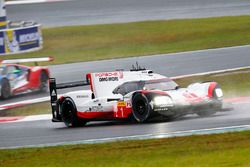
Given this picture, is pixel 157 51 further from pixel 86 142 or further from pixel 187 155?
pixel 187 155

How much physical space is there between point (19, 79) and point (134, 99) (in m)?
9.63

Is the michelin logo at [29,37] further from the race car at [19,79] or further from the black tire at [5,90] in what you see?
the black tire at [5,90]

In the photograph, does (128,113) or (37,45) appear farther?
(37,45)

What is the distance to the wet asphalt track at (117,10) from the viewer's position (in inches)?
1602

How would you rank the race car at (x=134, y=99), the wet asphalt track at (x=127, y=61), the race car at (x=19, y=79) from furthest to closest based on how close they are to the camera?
the race car at (x=19, y=79), the race car at (x=134, y=99), the wet asphalt track at (x=127, y=61)

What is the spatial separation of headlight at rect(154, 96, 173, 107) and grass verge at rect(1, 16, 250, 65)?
15.3m

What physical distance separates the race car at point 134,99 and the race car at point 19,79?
680cm

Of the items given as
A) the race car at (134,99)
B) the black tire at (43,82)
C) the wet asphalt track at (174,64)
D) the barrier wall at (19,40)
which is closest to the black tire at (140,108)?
the race car at (134,99)

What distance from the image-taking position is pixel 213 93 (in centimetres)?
1705

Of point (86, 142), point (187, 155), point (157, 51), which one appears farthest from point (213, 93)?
point (157, 51)

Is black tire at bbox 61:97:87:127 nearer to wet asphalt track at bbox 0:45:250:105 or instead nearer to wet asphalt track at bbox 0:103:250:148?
wet asphalt track at bbox 0:103:250:148

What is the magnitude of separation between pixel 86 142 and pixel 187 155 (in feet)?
11.1

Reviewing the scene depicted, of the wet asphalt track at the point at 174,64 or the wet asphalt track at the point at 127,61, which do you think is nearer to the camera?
the wet asphalt track at the point at 127,61

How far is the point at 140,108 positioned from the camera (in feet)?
55.2
